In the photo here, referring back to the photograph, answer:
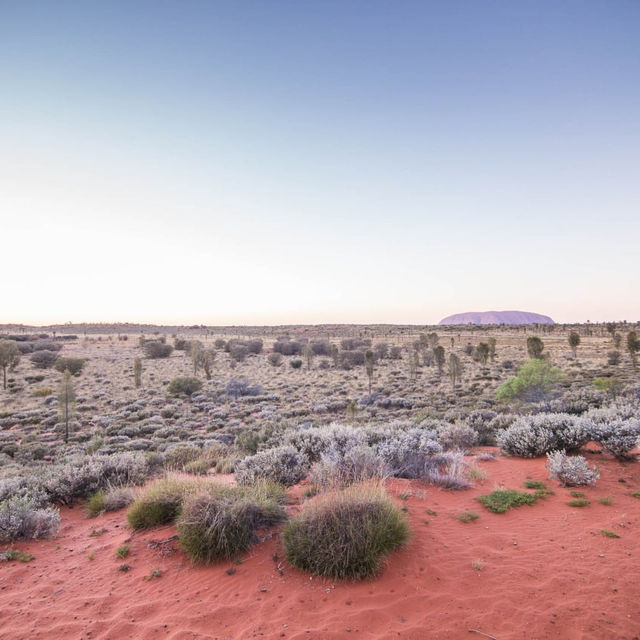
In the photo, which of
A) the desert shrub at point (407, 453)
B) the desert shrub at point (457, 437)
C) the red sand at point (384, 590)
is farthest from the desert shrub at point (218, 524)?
the desert shrub at point (457, 437)

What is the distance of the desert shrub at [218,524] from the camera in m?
5.39

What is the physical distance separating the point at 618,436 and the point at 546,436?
145 centimetres

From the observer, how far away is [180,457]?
36.7 ft

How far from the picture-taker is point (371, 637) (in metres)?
3.83

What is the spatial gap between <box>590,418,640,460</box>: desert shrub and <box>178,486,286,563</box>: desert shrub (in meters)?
7.97

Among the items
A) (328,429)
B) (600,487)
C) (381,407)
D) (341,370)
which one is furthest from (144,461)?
(341,370)

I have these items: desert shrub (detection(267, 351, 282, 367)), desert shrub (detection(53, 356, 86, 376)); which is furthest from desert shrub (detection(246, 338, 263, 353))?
desert shrub (detection(53, 356, 86, 376))

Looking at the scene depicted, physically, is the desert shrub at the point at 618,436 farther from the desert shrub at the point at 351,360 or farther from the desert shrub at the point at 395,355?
the desert shrub at the point at 395,355

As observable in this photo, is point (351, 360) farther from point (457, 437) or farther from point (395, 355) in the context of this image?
point (457, 437)

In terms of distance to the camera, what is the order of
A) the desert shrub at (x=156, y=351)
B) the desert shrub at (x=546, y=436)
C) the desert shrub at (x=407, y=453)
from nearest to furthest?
the desert shrub at (x=407, y=453), the desert shrub at (x=546, y=436), the desert shrub at (x=156, y=351)

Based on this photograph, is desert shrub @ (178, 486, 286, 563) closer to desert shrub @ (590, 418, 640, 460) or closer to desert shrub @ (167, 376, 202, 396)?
desert shrub @ (590, 418, 640, 460)

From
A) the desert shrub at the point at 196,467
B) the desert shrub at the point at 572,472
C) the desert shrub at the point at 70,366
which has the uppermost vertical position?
the desert shrub at the point at 572,472

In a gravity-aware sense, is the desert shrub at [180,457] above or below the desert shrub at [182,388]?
above

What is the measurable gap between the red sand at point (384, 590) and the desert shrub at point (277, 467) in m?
2.05
